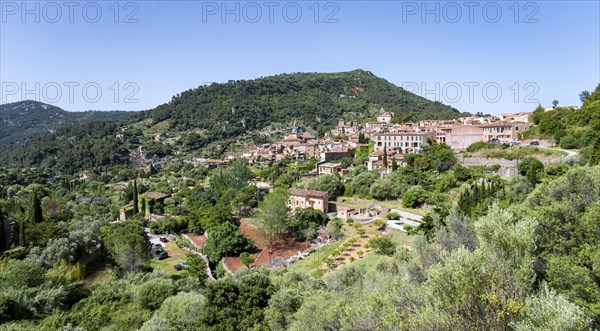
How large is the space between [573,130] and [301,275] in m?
37.7

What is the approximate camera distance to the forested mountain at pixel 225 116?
10000 cm

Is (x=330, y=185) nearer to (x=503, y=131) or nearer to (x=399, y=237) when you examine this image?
(x=399, y=237)

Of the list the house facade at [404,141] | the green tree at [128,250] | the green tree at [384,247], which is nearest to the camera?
the green tree at [384,247]

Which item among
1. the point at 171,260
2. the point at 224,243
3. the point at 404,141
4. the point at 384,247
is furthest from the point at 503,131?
the point at 171,260

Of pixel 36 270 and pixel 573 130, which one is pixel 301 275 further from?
pixel 573 130

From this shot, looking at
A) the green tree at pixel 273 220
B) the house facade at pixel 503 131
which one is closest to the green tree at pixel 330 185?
the green tree at pixel 273 220

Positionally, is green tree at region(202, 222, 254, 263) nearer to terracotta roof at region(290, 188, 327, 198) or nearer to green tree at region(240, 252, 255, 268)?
green tree at region(240, 252, 255, 268)

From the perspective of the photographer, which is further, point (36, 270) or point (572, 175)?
point (36, 270)

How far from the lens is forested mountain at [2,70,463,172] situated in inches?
3937

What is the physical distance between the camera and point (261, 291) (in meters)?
15.9

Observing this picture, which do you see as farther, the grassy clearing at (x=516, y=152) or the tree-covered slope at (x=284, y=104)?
the tree-covered slope at (x=284, y=104)

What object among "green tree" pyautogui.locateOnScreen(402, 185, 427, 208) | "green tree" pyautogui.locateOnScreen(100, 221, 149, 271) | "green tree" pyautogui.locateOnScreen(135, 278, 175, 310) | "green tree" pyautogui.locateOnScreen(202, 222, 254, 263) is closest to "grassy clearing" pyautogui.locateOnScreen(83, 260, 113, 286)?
"green tree" pyautogui.locateOnScreen(100, 221, 149, 271)

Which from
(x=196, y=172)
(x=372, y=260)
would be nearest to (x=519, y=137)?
(x=372, y=260)

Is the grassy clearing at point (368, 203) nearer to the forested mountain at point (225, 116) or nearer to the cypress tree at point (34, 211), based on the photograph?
the cypress tree at point (34, 211)
